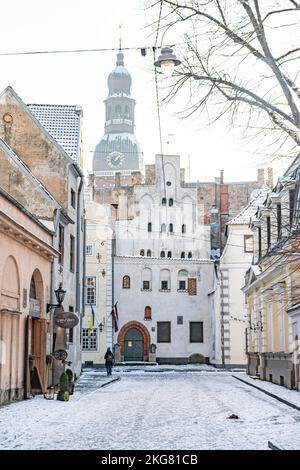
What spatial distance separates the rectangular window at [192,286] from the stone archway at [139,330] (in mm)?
4418

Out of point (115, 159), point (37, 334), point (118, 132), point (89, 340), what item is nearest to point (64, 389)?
point (37, 334)

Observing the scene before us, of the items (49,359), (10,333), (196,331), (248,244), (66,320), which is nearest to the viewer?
(10,333)

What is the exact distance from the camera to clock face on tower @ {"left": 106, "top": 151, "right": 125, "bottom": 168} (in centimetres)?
13375

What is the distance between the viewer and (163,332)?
55.7 metres

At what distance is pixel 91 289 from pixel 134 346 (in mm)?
6217

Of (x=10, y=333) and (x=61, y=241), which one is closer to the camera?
(x=10, y=333)

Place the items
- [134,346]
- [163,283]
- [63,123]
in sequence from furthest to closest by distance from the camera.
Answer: [163,283] → [134,346] → [63,123]

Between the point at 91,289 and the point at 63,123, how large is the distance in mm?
21250

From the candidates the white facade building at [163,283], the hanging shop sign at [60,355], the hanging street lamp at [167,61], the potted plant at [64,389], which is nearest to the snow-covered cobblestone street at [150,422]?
the potted plant at [64,389]

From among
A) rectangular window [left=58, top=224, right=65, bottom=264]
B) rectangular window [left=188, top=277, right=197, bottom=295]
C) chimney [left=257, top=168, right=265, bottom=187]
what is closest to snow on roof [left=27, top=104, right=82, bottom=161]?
rectangular window [left=58, top=224, right=65, bottom=264]

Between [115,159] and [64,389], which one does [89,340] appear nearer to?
[64,389]

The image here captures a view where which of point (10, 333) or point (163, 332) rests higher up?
point (163, 332)

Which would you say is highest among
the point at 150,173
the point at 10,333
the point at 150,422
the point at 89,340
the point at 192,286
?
the point at 150,173

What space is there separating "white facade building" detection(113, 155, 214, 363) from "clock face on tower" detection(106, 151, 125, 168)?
247 ft
